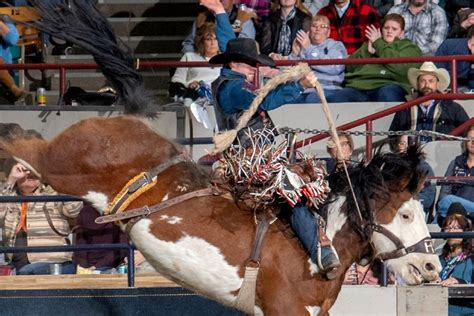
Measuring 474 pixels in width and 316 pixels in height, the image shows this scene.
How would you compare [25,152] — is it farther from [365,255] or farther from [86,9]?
[365,255]

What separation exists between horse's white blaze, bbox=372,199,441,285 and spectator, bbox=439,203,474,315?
76.1 inches

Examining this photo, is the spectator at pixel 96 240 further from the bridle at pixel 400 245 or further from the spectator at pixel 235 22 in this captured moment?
the spectator at pixel 235 22

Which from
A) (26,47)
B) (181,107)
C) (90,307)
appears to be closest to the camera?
(90,307)

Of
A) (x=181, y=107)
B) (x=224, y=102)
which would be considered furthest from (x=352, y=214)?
(x=181, y=107)

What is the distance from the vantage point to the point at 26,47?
47.0 ft

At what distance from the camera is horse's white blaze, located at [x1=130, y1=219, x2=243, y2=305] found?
296 inches

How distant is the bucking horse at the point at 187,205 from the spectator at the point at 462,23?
4.81 meters

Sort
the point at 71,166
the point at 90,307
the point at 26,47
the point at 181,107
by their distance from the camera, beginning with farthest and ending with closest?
1. the point at 26,47
2. the point at 181,107
3. the point at 90,307
4. the point at 71,166

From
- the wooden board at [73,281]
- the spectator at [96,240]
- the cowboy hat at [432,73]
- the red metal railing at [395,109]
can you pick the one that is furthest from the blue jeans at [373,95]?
the wooden board at [73,281]

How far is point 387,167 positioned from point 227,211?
1117 millimetres

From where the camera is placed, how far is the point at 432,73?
1109 centimetres

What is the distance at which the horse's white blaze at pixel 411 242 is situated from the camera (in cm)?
774

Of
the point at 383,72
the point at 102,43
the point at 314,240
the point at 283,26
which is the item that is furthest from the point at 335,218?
the point at 283,26

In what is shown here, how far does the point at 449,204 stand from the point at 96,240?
2979mm
